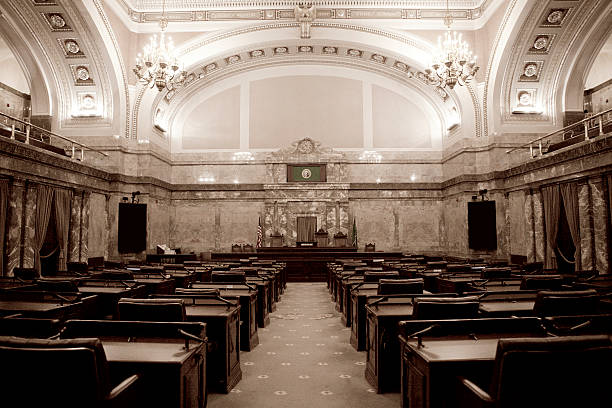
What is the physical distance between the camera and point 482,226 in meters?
15.2

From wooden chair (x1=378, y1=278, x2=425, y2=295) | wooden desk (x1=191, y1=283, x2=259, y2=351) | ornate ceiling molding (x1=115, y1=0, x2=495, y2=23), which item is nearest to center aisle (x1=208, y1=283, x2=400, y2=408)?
wooden desk (x1=191, y1=283, x2=259, y2=351)

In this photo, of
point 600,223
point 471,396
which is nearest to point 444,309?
point 471,396

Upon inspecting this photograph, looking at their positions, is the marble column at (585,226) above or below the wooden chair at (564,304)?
above

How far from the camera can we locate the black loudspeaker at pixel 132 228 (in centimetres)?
1514

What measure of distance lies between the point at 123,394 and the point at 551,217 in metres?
12.8

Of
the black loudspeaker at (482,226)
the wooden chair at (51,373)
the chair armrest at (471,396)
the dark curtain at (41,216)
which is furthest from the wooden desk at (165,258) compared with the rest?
the chair armrest at (471,396)

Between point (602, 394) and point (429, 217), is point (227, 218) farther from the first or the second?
point (602, 394)

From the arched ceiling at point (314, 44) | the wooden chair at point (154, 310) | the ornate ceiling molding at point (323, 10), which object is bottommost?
the wooden chair at point (154, 310)

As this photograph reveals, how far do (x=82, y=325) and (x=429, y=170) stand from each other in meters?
18.2

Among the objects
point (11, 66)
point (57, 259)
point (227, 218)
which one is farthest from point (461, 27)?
point (11, 66)

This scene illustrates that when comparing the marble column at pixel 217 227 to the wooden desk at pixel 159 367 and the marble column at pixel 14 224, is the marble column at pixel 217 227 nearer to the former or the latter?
the marble column at pixel 14 224

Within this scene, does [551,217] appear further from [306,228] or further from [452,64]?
[306,228]

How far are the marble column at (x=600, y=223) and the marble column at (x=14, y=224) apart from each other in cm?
1374

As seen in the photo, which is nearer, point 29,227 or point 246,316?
point 246,316
